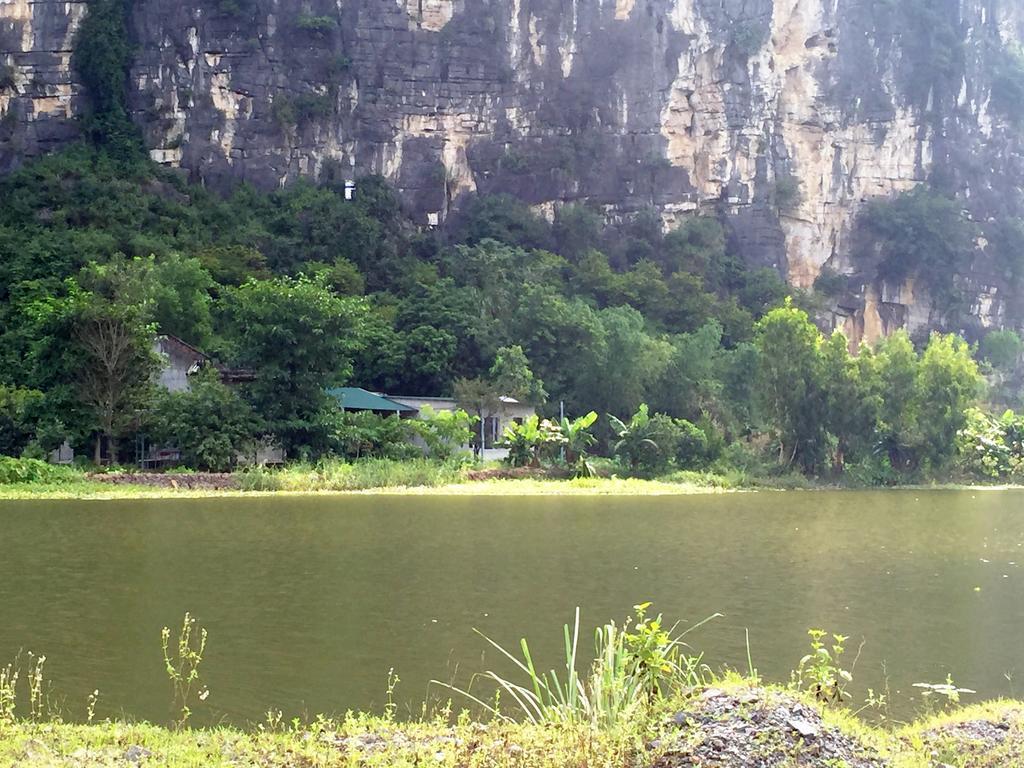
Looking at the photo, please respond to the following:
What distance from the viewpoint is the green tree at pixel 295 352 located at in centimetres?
2877

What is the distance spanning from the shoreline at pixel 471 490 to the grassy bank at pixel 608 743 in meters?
17.7

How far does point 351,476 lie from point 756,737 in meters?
22.5

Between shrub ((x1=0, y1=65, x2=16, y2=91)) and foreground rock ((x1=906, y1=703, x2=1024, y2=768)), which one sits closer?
foreground rock ((x1=906, y1=703, x2=1024, y2=768))

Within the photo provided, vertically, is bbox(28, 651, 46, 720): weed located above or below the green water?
above

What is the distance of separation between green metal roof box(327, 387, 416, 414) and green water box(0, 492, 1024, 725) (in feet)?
44.3

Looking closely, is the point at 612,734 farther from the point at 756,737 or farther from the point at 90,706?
the point at 90,706

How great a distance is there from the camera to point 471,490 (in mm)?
27438

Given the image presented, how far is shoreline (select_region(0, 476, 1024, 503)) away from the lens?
23.2 metres

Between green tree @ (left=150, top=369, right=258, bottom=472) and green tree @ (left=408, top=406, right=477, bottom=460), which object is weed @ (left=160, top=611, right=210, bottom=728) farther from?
green tree @ (left=408, top=406, right=477, bottom=460)

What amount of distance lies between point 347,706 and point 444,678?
0.96 metres

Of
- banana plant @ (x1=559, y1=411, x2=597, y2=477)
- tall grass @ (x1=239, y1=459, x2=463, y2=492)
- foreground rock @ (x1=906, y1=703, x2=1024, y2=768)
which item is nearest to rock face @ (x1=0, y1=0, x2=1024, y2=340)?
banana plant @ (x1=559, y1=411, x2=597, y2=477)

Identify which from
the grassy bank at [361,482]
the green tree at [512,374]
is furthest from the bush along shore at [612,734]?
the green tree at [512,374]

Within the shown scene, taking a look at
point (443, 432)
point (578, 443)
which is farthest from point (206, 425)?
point (578, 443)

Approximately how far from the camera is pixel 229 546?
15.1m
